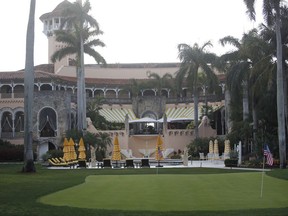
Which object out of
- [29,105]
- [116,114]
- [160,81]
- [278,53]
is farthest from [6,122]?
[278,53]

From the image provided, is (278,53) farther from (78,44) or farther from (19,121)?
(19,121)

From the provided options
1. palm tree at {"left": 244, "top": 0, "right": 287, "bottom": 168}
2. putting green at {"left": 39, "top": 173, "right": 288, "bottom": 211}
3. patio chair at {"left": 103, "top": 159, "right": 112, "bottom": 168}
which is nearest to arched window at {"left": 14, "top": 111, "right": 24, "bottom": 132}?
patio chair at {"left": 103, "top": 159, "right": 112, "bottom": 168}

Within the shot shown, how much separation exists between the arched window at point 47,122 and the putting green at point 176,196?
137 ft

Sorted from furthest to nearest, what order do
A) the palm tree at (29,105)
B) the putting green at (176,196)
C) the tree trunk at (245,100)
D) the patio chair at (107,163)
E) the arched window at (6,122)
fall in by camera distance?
the arched window at (6,122), the tree trunk at (245,100), the patio chair at (107,163), the palm tree at (29,105), the putting green at (176,196)

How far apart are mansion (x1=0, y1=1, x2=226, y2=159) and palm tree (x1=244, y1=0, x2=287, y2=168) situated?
22.7 metres

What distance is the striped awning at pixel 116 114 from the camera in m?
66.9

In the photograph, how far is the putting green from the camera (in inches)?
542

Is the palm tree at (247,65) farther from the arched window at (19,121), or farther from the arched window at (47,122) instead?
the arched window at (19,121)

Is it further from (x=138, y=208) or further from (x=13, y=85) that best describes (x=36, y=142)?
(x=138, y=208)

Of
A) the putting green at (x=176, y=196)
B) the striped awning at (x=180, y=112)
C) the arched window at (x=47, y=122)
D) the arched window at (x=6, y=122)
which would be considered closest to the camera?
the putting green at (x=176, y=196)

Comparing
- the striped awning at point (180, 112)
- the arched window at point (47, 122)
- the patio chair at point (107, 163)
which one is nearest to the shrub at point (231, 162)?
the patio chair at point (107, 163)

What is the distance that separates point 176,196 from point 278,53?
809 inches

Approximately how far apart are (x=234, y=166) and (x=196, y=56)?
19145 mm

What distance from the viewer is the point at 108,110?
2712 inches
